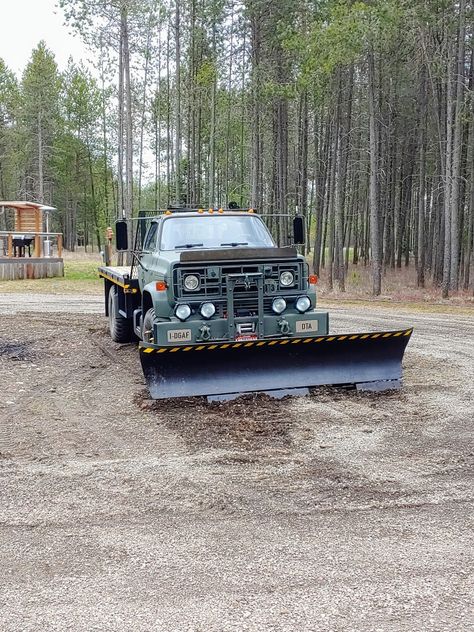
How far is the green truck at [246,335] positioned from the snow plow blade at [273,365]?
1 centimetres

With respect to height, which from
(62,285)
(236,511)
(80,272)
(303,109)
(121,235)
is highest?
(303,109)

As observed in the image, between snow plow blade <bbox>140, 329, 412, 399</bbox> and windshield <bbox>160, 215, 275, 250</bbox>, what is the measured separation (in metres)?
1.93

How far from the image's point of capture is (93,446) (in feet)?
19.8

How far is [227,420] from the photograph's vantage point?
22.4ft

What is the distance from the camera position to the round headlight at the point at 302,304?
26.9ft

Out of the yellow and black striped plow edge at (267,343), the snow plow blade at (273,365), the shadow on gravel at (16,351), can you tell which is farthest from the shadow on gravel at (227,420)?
the shadow on gravel at (16,351)

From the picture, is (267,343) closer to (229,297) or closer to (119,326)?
(229,297)

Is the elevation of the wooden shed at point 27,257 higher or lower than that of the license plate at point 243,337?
higher

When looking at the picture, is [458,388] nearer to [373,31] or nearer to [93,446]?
[93,446]

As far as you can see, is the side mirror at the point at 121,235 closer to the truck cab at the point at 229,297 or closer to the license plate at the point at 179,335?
the truck cab at the point at 229,297

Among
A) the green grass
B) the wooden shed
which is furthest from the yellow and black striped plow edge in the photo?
the green grass

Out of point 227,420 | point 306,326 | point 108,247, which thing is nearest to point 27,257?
point 108,247

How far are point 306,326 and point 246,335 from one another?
0.80 m

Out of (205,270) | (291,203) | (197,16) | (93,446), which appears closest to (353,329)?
(205,270)
